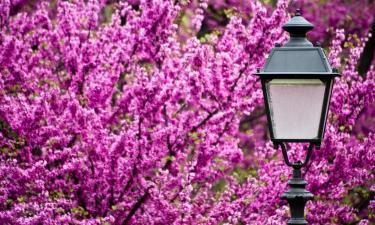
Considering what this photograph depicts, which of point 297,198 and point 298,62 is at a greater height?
point 298,62

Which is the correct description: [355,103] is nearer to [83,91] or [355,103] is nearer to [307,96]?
[83,91]

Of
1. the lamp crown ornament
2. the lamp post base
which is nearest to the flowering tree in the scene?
the lamp post base

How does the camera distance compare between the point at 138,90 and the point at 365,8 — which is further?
the point at 365,8

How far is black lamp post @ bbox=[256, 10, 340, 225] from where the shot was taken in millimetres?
5176

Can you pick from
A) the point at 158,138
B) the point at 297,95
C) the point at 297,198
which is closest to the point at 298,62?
the point at 297,95

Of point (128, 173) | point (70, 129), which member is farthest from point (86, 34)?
point (128, 173)

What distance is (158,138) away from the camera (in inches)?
336

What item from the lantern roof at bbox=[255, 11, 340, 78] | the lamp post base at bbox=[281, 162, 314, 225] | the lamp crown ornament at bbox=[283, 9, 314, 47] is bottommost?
the lamp post base at bbox=[281, 162, 314, 225]

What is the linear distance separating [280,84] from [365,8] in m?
11.5

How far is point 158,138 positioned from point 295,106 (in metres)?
3.49

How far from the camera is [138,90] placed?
867cm

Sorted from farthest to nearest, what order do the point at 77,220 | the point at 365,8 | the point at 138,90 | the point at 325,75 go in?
the point at 365,8
the point at 138,90
the point at 77,220
the point at 325,75

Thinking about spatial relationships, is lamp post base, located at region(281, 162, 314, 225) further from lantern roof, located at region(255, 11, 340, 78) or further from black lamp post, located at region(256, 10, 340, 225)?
lantern roof, located at region(255, 11, 340, 78)

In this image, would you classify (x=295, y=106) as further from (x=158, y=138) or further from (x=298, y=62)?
(x=158, y=138)
